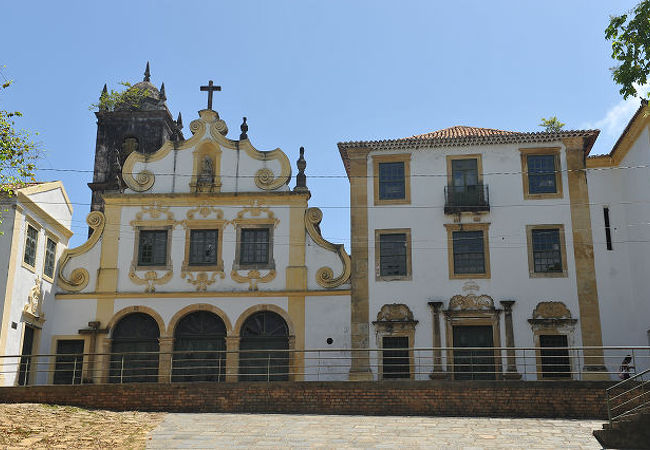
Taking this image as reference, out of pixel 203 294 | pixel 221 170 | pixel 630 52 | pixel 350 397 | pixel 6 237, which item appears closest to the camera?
pixel 630 52

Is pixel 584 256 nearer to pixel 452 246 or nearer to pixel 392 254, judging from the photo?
pixel 452 246

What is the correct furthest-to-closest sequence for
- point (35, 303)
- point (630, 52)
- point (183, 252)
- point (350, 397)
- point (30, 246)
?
point (183, 252) → point (35, 303) → point (30, 246) → point (350, 397) → point (630, 52)

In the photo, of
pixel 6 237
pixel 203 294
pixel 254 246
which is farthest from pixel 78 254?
pixel 254 246

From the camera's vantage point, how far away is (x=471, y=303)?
2509cm

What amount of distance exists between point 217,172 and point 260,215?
2.12 metres

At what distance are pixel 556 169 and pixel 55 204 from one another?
52.3ft

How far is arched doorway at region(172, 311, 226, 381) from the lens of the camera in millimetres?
25188

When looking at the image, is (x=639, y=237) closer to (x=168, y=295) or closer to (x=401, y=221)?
(x=401, y=221)

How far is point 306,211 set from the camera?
86.7 ft

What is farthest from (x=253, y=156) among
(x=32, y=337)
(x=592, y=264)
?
(x=592, y=264)

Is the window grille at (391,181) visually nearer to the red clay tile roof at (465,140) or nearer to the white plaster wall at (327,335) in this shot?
the red clay tile roof at (465,140)

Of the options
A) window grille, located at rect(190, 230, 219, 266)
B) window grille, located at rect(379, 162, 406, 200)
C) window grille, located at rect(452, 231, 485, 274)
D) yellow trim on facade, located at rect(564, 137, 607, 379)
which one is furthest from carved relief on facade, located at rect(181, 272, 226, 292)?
yellow trim on facade, located at rect(564, 137, 607, 379)

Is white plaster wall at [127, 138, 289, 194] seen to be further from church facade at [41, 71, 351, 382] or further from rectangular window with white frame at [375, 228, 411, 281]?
rectangular window with white frame at [375, 228, 411, 281]

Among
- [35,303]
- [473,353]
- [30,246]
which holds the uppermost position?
[30,246]
